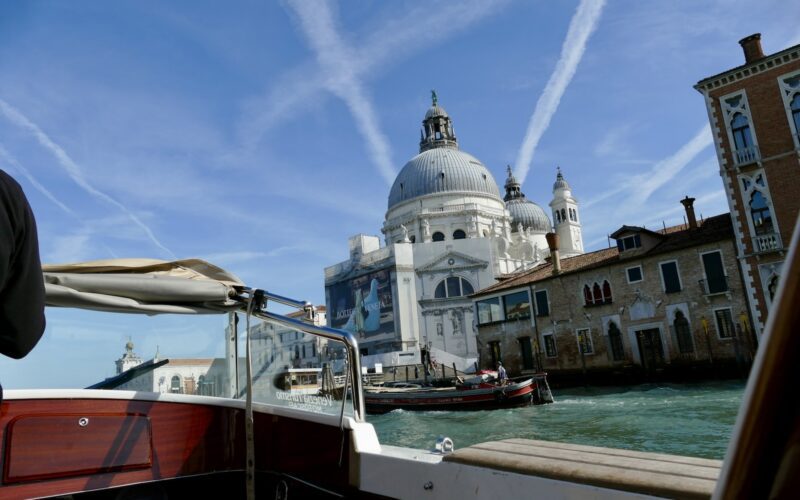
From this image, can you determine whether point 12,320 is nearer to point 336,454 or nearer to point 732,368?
point 336,454

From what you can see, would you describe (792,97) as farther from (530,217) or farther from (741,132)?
(530,217)

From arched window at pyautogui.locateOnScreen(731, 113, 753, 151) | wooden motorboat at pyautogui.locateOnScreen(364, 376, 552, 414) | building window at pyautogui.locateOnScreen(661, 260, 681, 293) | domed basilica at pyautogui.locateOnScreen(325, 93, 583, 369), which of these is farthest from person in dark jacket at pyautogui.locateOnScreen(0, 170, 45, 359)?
domed basilica at pyautogui.locateOnScreen(325, 93, 583, 369)

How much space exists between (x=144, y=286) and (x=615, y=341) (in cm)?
2156

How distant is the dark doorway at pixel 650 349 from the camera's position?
20.2 m

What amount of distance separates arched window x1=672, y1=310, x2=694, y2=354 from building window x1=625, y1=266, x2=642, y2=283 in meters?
1.90

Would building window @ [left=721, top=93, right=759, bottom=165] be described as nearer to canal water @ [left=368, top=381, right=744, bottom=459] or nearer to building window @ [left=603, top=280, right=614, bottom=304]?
building window @ [left=603, top=280, right=614, bottom=304]

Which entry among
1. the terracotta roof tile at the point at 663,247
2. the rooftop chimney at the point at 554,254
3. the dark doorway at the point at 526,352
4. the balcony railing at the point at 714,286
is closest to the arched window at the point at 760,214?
the terracotta roof tile at the point at 663,247

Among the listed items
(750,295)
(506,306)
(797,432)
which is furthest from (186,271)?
(506,306)

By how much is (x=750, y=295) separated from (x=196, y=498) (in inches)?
765

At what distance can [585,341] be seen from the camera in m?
22.3

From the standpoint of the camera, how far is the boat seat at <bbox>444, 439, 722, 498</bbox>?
5.23 feet

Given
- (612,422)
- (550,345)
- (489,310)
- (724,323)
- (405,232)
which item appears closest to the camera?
(612,422)

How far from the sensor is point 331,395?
289 cm

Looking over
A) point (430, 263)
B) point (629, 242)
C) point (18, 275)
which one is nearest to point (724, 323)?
point (629, 242)
